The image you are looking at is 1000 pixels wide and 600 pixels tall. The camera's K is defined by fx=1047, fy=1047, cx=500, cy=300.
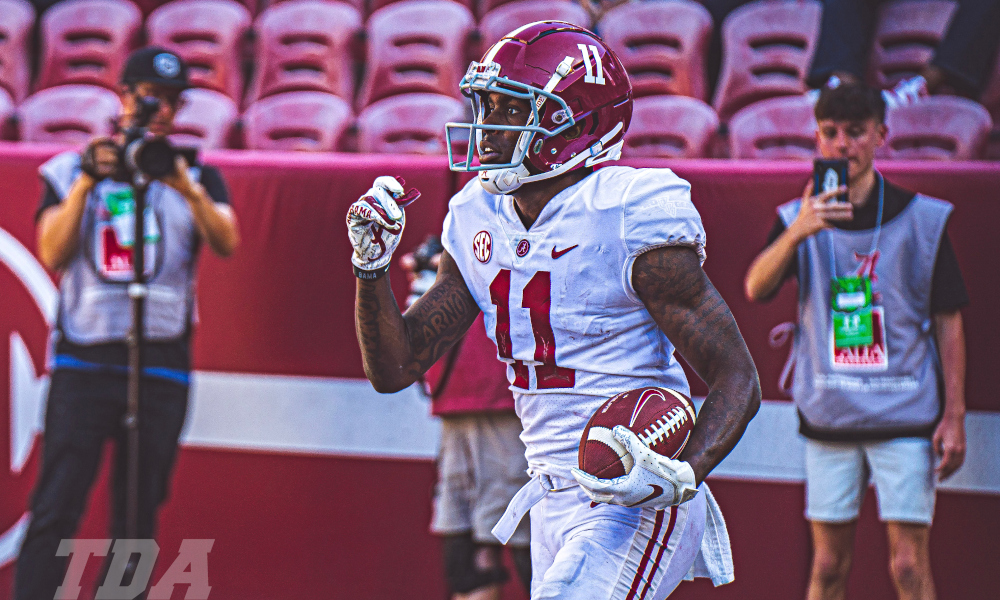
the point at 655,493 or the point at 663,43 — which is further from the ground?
the point at 663,43

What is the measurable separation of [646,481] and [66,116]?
461 cm

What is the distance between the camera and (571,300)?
203cm

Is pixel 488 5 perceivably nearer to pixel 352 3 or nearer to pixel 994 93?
pixel 352 3

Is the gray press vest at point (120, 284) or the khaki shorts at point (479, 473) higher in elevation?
the gray press vest at point (120, 284)

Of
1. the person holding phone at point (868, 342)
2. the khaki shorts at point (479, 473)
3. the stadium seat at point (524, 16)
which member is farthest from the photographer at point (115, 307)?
the stadium seat at point (524, 16)

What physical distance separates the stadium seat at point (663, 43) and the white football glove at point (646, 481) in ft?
12.7

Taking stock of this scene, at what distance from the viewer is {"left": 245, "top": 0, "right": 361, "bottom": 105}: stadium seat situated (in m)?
5.79

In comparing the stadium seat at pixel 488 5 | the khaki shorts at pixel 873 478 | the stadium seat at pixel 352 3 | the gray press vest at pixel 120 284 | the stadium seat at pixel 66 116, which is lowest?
the khaki shorts at pixel 873 478

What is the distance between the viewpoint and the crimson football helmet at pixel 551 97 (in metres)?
2.08

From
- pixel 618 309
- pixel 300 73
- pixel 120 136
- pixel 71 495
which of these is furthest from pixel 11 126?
pixel 618 309

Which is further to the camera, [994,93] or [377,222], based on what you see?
[994,93]

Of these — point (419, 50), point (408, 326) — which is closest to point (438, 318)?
point (408, 326)

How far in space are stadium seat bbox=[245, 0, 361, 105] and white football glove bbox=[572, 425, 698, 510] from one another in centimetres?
445

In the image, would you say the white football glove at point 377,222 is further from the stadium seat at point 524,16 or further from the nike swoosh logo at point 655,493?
the stadium seat at point 524,16
